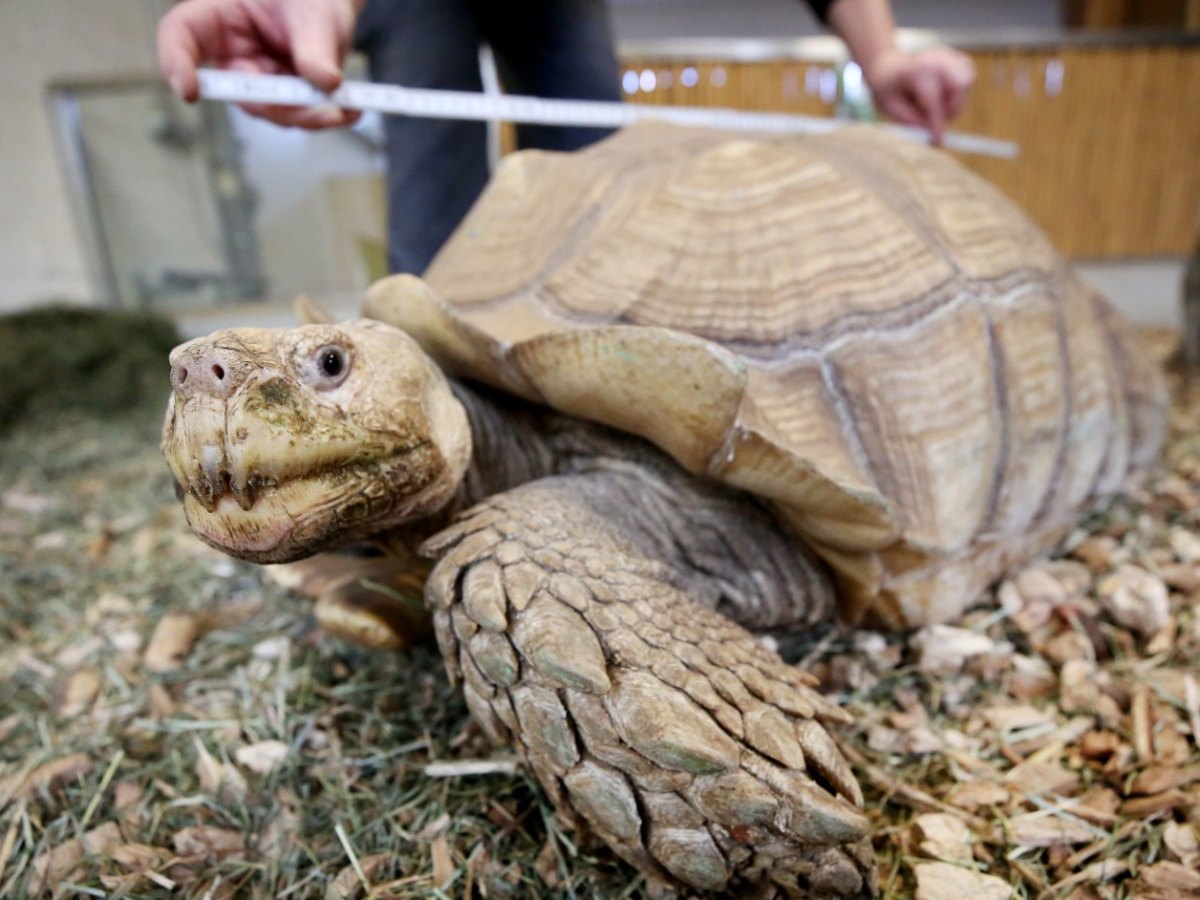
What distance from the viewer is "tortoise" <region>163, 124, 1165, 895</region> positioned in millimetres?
952

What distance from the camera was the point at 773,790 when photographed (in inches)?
36.2

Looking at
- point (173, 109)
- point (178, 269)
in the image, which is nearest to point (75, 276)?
point (178, 269)

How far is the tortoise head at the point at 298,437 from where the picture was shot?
37.0 inches

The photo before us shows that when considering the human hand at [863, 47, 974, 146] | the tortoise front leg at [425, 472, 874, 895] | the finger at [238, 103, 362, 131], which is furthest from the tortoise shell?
the human hand at [863, 47, 974, 146]

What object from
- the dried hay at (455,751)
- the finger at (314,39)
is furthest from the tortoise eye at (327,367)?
the finger at (314,39)

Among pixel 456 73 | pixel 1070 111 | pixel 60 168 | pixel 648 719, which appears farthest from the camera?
pixel 60 168

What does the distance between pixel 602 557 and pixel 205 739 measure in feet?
2.83

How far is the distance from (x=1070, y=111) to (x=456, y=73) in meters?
3.80

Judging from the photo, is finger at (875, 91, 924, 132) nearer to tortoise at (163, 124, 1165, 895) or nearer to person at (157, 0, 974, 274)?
person at (157, 0, 974, 274)

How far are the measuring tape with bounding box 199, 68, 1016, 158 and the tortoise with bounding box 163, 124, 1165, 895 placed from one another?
36 centimetres

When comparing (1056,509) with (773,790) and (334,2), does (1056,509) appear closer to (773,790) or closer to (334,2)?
(773,790)

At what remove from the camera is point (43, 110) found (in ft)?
15.6

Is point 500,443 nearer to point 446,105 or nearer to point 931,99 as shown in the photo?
point 446,105

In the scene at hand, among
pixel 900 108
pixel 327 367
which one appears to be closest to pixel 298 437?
pixel 327 367
